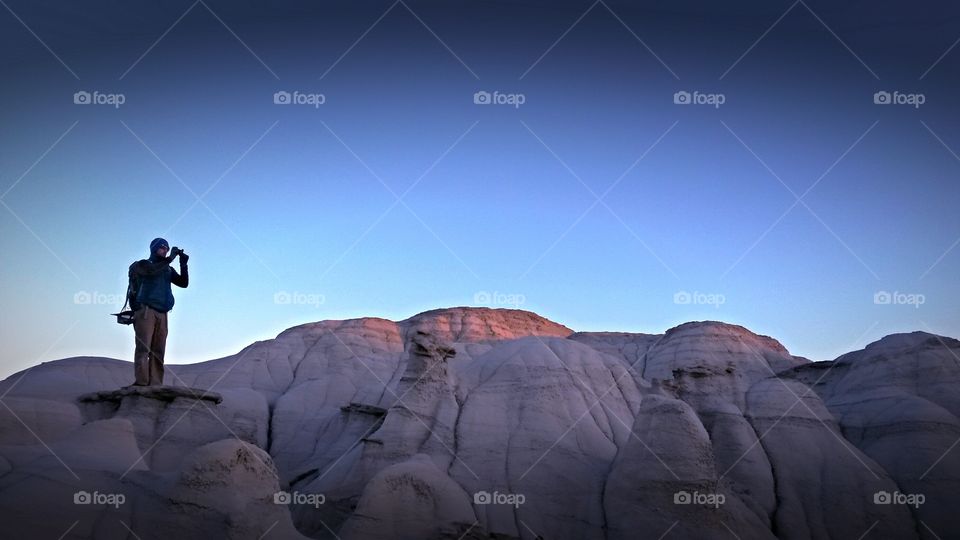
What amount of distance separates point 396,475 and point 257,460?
6197 millimetres

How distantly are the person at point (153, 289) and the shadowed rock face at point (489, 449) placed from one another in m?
2.99

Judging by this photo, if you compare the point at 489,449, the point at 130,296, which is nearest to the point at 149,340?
the point at 130,296

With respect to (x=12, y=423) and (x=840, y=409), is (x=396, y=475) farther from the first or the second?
(x=840, y=409)

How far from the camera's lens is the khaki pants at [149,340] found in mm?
26078

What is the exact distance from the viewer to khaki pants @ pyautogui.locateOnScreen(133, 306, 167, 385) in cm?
2608

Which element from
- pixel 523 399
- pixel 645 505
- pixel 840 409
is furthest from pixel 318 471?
pixel 840 409

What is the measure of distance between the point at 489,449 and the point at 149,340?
14503mm

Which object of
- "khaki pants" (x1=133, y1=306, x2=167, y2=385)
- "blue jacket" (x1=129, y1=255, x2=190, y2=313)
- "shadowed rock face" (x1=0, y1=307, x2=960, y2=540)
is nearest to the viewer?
"shadowed rock face" (x1=0, y1=307, x2=960, y2=540)

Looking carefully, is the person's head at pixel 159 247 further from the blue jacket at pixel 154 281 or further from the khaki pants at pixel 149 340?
the khaki pants at pixel 149 340

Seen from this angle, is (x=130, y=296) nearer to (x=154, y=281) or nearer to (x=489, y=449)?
(x=154, y=281)

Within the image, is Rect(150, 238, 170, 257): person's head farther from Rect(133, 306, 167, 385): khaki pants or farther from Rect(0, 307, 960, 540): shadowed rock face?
Rect(0, 307, 960, 540): shadowed rock face

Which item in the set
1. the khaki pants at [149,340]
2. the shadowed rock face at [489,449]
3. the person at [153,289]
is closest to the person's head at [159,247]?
the person at [153,289]

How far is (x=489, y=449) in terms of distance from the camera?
1388 inches

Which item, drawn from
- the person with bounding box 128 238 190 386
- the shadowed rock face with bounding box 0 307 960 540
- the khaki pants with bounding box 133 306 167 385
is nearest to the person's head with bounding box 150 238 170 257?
the person with bounding box 128 238 190 386
